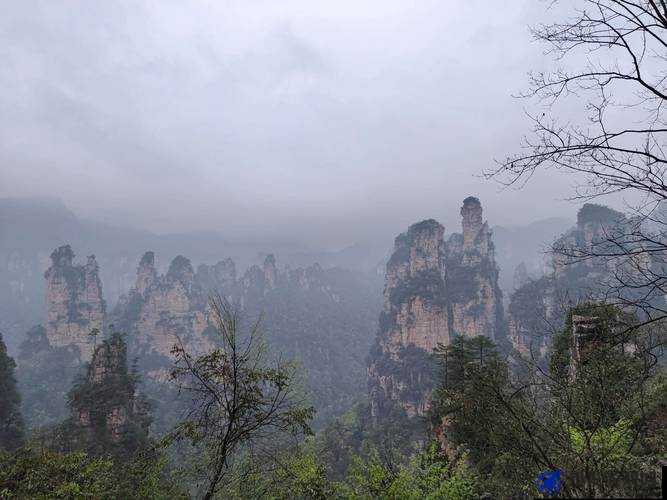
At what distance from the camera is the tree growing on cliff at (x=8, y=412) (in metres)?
31.9

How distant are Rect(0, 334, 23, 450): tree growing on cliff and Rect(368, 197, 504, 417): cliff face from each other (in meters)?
57.3

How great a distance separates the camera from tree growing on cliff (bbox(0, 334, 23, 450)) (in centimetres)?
3185

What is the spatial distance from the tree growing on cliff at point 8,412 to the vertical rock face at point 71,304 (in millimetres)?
68114

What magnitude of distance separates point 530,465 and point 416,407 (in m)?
67.2

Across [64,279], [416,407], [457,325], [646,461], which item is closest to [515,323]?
[457,325]

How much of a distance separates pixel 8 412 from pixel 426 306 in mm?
72146

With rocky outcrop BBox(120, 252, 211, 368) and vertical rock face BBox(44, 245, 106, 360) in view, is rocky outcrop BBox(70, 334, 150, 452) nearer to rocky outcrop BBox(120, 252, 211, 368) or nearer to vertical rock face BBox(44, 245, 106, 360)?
rocky outcrop BBox(120, 252, 211, 368)

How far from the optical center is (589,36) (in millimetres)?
4926

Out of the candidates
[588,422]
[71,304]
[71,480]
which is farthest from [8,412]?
[71,304]

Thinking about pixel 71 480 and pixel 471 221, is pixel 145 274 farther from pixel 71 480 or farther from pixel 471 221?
pixel 71 480

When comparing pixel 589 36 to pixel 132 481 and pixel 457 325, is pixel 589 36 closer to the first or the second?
pixel 132 481

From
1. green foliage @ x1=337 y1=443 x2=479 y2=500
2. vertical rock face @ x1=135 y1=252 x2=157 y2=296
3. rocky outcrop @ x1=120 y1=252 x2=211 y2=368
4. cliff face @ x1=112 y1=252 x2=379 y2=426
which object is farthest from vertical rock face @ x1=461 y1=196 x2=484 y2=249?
vertical rock face @ x1=135 y1=252 x2=157 y2=296

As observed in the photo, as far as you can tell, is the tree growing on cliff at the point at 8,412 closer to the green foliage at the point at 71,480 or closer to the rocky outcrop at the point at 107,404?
the rocky outcrop at the point at 107,404

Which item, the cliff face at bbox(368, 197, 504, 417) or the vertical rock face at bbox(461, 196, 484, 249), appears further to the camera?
the vertical rock face at bbox(461, 196, 484, 249)
